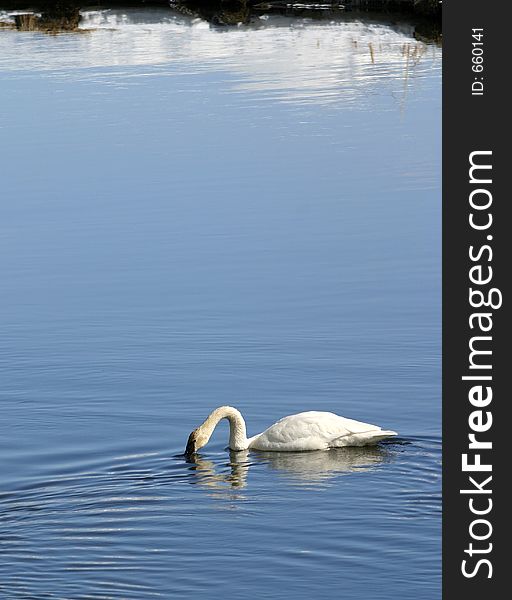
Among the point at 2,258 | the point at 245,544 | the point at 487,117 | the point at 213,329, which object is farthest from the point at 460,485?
the point at 2,258

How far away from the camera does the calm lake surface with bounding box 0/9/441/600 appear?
1066cm

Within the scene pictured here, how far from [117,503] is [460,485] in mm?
4154

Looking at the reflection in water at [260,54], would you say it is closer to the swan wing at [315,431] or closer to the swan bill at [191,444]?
the swan wing at [315,431]

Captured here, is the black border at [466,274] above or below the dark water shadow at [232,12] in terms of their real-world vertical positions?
below

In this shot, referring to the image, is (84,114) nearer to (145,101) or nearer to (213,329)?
(145,101)

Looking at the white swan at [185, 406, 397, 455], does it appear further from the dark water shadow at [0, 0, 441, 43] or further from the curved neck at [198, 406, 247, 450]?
the dark water shadow at [0, 0, 441, 43]

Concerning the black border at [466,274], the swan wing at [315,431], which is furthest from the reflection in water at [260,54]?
the black border at [466,274]

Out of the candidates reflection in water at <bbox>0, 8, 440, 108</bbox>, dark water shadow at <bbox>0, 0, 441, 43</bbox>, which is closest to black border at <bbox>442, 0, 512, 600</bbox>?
reflection in water at <bbox>0, 8, 440, 108</bbox>

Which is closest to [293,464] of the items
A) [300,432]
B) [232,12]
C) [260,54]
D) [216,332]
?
[300,432]

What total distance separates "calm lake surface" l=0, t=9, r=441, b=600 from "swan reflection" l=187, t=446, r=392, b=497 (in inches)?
1.2

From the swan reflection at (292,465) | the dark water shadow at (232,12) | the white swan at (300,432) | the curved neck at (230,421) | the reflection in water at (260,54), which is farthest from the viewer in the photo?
the dark water shadow at (232,12)

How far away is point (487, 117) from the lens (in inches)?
325

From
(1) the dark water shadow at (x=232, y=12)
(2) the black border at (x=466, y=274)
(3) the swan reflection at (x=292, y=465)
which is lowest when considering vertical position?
(3) the swan reflection at (x=292, y=465)

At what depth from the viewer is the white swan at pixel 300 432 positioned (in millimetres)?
12688
